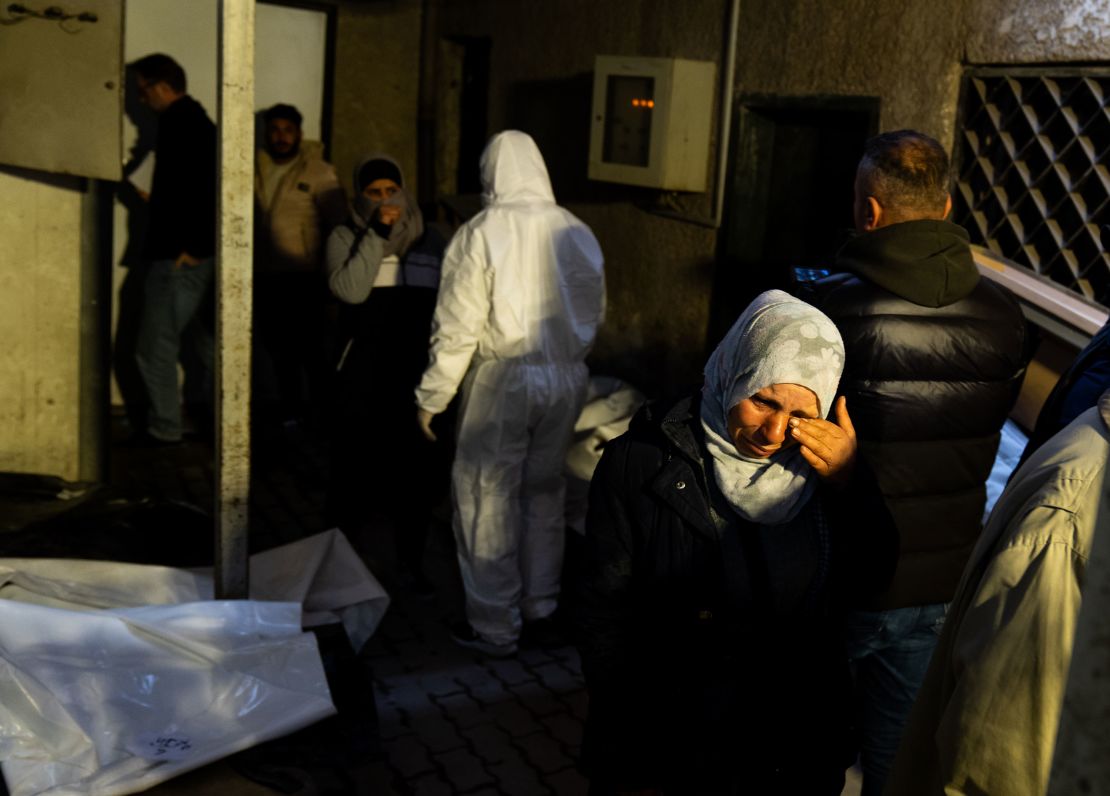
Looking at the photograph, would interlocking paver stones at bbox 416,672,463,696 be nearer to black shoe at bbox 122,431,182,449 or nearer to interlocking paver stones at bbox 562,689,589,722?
interlocking paver stones at bbox 562,689,589,722

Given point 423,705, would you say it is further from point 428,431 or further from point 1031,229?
point 1031,229

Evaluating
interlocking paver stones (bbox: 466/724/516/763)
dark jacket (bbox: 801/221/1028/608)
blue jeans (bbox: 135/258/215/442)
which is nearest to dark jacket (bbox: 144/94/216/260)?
blue jeans (bbox: 135/258/215/442)

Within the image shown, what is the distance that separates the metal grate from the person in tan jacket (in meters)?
A: 4.01

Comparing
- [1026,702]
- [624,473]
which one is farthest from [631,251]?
[1026,702]

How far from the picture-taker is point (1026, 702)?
65.2 inches

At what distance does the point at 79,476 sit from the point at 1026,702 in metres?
4.65

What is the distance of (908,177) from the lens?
9.36 ft

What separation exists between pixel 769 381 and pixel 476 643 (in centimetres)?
279

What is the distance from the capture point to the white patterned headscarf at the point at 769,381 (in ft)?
7.26

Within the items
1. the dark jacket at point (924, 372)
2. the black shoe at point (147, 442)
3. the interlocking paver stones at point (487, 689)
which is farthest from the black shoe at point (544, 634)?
the black shoe at point (147, 442)

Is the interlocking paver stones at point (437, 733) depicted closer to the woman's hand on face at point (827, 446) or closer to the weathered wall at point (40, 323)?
the woman's hand on face at point (827, 446)

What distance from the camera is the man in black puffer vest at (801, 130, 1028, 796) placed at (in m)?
2.77

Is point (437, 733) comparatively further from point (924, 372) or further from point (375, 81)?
point (375, 81)

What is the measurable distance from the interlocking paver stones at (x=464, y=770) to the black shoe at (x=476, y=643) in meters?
0.75
